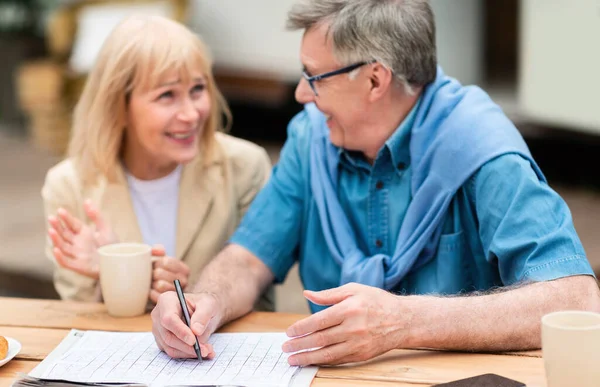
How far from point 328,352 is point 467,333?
0.86 ft

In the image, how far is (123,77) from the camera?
2.46m

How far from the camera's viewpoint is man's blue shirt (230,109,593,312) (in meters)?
1.83

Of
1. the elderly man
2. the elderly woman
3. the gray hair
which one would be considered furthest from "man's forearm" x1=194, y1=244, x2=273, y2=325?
the gray hair

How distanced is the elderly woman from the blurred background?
1.41m

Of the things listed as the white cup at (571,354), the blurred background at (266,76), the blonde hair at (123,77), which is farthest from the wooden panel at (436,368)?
the blurred background at (266,76)

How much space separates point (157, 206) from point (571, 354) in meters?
1.50

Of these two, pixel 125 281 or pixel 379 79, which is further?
pixel 379 79

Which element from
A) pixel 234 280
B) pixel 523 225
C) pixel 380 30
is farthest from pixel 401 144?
pixel 234 280

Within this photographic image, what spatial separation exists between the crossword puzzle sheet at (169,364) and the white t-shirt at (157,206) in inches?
30.1

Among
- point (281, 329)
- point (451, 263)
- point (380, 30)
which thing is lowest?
point (451, 263)

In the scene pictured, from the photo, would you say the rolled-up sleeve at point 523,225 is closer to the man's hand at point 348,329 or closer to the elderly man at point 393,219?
the elderly man at point 393,219

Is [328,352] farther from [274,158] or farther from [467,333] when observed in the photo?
[274,158]

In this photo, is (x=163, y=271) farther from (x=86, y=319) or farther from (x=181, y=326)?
(x=181, y=326)

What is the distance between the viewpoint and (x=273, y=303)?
8.52 feet
